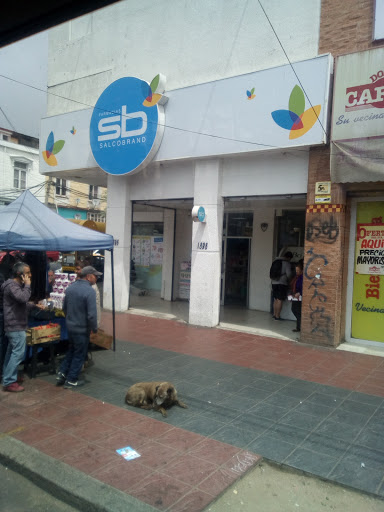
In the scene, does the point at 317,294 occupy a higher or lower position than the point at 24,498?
higher

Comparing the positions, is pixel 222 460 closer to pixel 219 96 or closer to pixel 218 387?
pixel 218 387

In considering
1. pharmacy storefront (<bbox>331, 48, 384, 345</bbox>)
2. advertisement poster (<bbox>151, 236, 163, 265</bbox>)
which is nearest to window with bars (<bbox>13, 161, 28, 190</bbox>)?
advertisement poster (<bbox>151, 236, 163, 265</bbox>)

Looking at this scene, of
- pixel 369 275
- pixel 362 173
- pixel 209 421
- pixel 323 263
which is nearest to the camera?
pixel 209 421

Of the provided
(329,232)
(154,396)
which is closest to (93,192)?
(329,232)

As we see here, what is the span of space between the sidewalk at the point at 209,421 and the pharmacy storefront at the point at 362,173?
3.72ft

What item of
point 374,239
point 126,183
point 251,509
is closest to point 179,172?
point 126,183

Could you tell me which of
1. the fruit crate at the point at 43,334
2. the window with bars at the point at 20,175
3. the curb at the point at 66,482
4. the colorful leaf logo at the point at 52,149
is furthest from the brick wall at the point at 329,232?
the window with bars at the point at 20,175

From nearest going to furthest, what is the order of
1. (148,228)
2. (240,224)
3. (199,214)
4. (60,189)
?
(199,214) < (240,224) < (148,228) < (60,189)

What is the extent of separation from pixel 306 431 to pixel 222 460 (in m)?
1.21

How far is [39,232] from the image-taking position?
662 centimetres

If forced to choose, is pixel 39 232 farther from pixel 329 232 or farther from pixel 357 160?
pixel 357 160

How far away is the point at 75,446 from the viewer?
4246mm

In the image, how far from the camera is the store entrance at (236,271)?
509 inches

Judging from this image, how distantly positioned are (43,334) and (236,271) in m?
7.88
